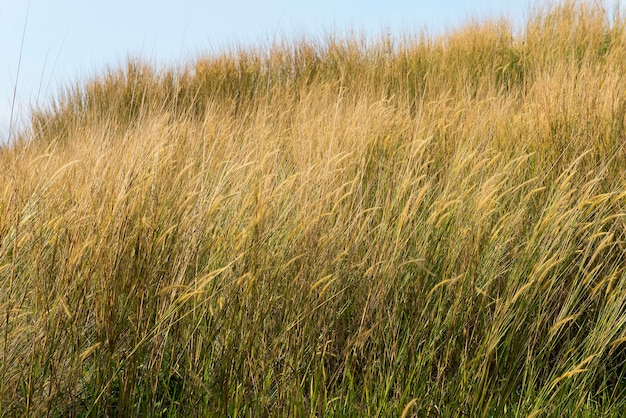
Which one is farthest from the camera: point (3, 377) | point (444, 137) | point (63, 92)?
point (63, 92)

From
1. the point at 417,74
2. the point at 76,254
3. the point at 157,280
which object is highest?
the point at 76,254

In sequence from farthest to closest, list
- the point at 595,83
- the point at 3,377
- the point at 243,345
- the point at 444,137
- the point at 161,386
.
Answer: the point at 595,83 < the point at 444,137 < the point at 161,386 < the point at 243,345 < the point at 3,377

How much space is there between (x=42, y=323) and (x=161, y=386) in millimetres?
507

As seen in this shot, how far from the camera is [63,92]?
870 cm

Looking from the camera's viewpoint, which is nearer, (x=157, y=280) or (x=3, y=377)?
(x=3, y=377)

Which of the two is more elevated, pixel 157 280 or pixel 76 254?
pixel 76 254

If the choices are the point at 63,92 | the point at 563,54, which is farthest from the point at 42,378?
the point at 63,92

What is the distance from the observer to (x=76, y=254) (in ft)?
5.76

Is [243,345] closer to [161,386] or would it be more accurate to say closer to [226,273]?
[226,273]

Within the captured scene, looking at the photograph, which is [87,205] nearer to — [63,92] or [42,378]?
[42,378]

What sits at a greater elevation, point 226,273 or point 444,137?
point 226,273

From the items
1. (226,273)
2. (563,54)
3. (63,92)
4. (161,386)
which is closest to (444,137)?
(226,273)

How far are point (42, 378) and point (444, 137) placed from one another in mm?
2527

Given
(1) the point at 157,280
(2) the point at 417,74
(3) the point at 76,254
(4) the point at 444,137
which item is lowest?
(2) the point at 417,74
